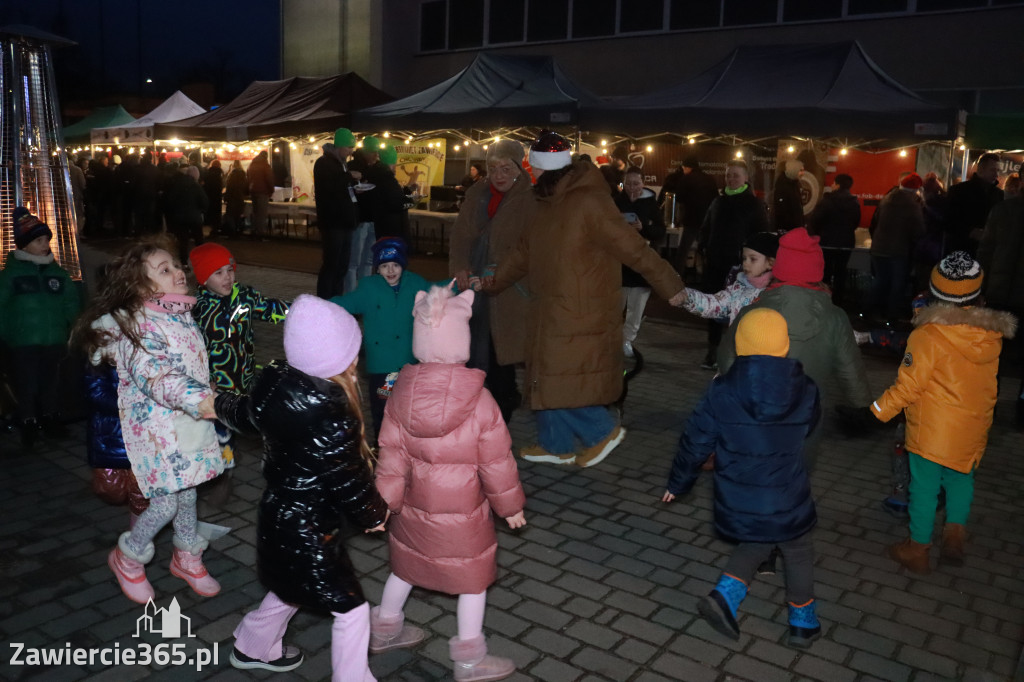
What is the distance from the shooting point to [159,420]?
12.3ft

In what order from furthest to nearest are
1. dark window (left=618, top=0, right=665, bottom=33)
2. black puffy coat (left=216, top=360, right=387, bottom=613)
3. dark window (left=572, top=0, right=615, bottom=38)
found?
dark window (left=572, top=0, right=615, bottom=38), dark window (left=618, top=0, right=665, bottom=33), black puffy coat (left=216, top=360, right=387, bottom=613)

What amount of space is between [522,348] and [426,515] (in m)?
2.79

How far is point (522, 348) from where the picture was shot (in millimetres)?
6020

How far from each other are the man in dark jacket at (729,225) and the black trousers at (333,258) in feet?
12.6

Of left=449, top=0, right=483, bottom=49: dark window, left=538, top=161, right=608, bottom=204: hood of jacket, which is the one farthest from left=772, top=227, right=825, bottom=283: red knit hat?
left=449, top=0, right=483, bottom=49: dark window

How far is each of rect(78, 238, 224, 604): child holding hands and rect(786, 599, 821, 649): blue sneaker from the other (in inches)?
101

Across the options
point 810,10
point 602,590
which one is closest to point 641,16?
point 810,10

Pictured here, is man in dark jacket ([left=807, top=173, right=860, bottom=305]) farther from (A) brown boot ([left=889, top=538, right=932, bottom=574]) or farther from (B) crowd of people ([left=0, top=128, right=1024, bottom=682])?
(A) brown boot ([left=889, top=538, right=932, bottom=574])

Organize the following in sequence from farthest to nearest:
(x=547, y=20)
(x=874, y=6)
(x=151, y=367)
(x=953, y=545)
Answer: (x=547, y=20) → (x=874, y=6) → (x=953, y=545) → (x=151, y=367)

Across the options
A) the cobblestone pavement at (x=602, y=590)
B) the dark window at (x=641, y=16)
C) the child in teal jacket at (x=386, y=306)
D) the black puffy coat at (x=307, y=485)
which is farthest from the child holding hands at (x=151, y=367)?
the dark window at (x=641, y=16)

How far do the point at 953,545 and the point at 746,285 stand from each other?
1.76 meters

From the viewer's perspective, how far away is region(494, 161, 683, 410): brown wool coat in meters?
5.36

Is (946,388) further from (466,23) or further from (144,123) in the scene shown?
(466,23)

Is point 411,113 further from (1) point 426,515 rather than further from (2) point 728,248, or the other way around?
(1) point 426,515
